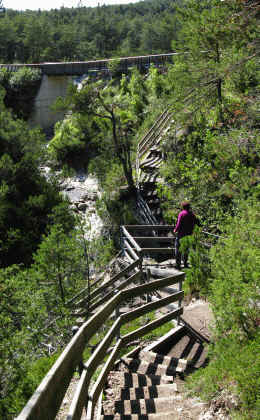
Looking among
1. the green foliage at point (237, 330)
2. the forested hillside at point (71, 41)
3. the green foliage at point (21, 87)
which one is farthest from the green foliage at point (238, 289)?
the forested hillside at point (71, 41)

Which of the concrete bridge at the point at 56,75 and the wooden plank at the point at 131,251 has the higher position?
the concrete bridge at the point at 56,75

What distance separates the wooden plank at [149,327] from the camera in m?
5.08

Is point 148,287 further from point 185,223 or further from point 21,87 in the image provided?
point 21,87

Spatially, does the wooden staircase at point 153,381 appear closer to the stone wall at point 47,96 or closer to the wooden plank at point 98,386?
the wooden plank at point 98,386

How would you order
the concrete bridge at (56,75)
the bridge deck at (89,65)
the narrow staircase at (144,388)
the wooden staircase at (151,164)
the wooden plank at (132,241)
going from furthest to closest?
the concrete bridge at (56,75) → the bridge deck at (89,65) → the wooden staircase at (151,164) → the wooden plank at (132,241) → the narrow staircase at (144,388)

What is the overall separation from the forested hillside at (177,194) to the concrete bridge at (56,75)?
2080mm

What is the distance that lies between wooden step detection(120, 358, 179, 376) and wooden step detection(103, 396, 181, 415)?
972 millimetres

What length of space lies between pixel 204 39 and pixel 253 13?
6.83 m

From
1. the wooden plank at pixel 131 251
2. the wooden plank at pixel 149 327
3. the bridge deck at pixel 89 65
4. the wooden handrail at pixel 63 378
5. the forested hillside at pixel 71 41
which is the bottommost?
the wooden plank at pixel 149 327

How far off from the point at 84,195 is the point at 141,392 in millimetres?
21029

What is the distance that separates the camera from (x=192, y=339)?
6051 millimetres

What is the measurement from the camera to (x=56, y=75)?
132 ft

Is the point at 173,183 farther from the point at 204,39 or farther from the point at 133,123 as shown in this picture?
the point at 133,123

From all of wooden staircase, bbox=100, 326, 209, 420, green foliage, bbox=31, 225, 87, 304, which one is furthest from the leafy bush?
wooden staircase, bbox=100, 326, 209, 420
